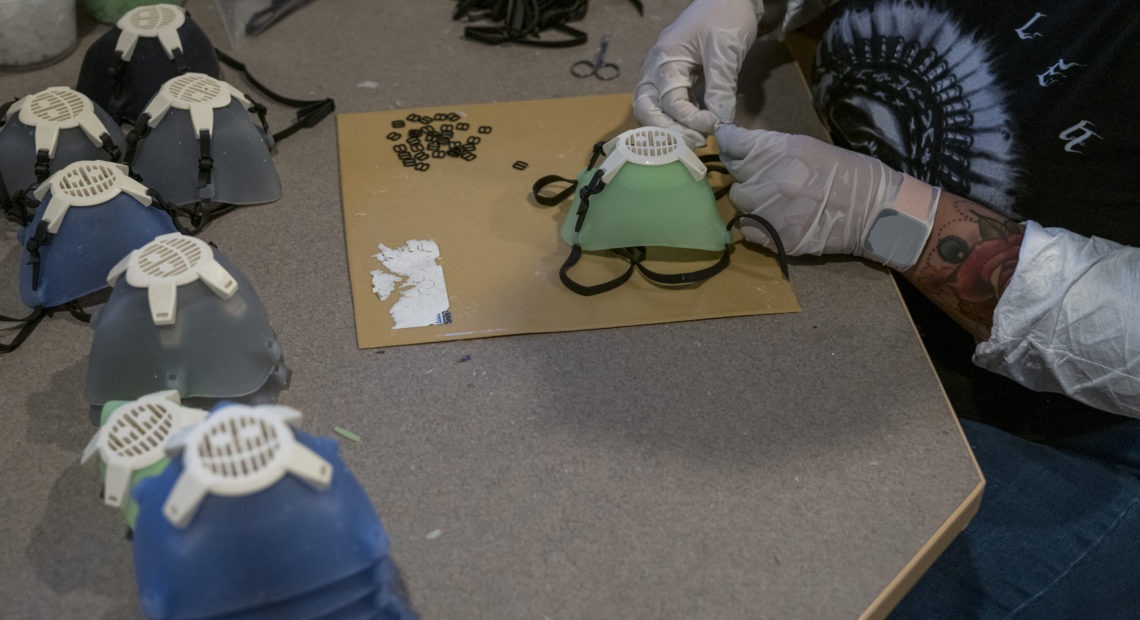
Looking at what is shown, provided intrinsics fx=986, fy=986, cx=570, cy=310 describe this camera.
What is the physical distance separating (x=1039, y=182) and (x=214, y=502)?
0.90m

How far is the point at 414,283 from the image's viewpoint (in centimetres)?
104

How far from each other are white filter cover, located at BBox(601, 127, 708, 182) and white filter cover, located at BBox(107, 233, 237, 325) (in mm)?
398

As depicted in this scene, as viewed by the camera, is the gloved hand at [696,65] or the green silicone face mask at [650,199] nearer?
the green silicone face mask at [650,199]

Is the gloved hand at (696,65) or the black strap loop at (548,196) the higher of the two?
the gloved hand at (696,65)

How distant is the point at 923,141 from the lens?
3.79 ft

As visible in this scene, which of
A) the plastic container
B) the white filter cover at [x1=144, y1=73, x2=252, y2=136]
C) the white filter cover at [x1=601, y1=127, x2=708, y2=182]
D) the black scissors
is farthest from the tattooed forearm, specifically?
the plastic container

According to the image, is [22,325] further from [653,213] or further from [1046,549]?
[1046,549]

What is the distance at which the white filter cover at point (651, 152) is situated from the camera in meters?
1.02

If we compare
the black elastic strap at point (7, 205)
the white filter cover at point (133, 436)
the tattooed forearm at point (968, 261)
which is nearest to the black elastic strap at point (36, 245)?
the black elastic strap at point (7, 205)

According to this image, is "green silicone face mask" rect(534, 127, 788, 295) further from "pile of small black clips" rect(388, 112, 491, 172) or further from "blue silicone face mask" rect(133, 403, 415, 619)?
"blue silicone face mask" rect(133, 403, 415, 619)

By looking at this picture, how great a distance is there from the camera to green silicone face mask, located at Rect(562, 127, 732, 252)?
102 cm

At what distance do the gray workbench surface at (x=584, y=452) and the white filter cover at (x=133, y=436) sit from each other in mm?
90

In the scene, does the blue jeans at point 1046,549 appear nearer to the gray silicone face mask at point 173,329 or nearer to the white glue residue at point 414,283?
the white glue residue at point 414,283

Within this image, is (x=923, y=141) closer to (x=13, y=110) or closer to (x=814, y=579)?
(x=814, y=579)
